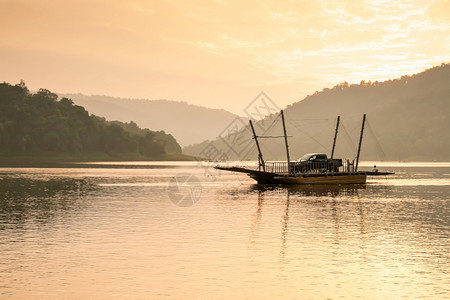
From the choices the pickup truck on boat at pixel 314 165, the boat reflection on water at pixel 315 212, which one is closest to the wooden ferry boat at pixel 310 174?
the pickup truck on boat at pixel 314 165

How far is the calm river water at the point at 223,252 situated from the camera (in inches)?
969

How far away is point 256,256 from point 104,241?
10.0 meters

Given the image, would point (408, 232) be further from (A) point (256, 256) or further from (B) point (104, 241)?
(B) point (104, 241)

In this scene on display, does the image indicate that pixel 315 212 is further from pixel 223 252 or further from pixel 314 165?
pixel 314 165

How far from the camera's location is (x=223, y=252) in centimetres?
3303

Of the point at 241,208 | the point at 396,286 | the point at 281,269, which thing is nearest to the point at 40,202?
the point at 241,208

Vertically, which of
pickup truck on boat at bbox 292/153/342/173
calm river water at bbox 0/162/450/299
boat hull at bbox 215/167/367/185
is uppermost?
pickup truck on boat at bbox 292/153/342/173

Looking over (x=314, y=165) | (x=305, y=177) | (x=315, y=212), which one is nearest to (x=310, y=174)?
(x=305, y=177)

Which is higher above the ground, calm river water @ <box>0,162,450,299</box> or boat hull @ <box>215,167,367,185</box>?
boat hull @ <box>215,167,367,185</box>

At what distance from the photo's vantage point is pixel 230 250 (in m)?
33.6

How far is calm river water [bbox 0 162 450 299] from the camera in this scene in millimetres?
24609

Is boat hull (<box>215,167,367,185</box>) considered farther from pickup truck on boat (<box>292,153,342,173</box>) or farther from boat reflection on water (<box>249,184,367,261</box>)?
boat reflection on water (<box>249,184,367,261</box>)

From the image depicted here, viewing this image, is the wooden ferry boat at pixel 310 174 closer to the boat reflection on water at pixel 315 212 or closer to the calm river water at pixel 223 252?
the boat reflection on water at pixel 315 212

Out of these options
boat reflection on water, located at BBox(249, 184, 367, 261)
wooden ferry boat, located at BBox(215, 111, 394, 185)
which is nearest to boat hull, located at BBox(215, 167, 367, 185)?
wooden ferry boat, located at BBox(215, 111, 394, 185)
